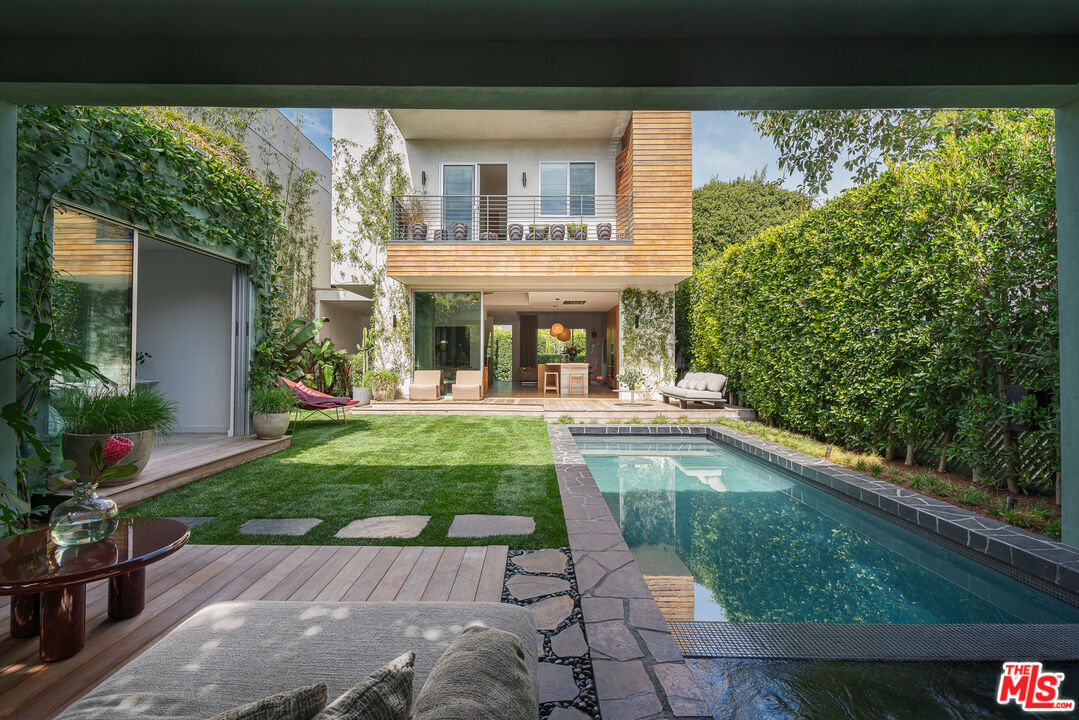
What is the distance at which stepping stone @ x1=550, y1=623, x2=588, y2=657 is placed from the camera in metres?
2.05

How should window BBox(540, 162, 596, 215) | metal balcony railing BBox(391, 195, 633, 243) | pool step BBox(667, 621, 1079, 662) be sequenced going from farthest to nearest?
window BBox(540, 162, 596, 215), metal balcony railing BBox(391, 195, 633, 243), pool step BBox(667, 621, 1079, 662)

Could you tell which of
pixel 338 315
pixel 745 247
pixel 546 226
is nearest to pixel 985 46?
Answer: pixel 745 247

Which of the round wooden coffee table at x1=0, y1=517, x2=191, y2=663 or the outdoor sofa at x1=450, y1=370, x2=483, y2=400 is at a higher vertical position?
the outdoor sofa at x1=450, y1=370, x2=483, y2=400

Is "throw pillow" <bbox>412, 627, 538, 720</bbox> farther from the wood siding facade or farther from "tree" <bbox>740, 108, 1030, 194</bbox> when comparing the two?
the wood siding facade

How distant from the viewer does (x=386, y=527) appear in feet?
11.6

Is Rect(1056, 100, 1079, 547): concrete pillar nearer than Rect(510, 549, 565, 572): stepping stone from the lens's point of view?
No

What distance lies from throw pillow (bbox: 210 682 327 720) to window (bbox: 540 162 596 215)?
12.1 meters

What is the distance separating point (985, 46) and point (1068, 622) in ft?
10.7

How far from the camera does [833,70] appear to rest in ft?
9.69

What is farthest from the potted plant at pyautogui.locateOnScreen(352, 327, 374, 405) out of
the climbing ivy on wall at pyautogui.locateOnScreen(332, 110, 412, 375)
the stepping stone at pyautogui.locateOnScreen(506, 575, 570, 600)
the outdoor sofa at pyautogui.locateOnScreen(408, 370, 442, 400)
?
the stepping stone at pyautogui.locateOnScreen(506, 575, 570, 600)

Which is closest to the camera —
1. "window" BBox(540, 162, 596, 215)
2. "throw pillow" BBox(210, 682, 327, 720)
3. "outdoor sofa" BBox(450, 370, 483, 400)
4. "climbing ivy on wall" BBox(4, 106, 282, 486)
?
"throw pillow" BBox(210, 682, 327, 720)

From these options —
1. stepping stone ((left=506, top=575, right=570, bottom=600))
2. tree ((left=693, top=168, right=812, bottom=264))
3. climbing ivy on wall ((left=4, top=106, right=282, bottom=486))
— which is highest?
tree ((left=693, top=168, right=812, bottom=264))

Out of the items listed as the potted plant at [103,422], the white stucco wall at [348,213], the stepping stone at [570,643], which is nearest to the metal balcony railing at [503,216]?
the white stucco wall at [348,213]

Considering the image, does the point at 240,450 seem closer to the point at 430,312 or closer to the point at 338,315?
the point at 430,312
